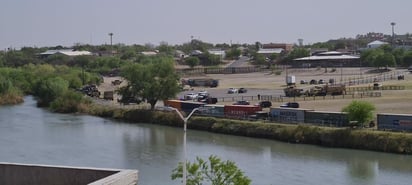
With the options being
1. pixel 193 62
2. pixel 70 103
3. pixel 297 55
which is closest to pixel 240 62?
pixel 297 55

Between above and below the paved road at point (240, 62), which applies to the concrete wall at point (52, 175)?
below

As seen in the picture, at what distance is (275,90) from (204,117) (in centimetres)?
1563

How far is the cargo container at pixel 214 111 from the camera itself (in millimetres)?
37750

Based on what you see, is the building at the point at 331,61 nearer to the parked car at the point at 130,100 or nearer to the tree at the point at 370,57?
the tree at the point at 370,57

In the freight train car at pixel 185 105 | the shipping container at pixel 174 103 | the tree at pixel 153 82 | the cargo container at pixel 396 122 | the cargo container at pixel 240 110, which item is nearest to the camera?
the cargo container at pixel 396 122

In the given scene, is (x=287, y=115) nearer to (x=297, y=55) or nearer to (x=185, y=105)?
(x=185, y=105)

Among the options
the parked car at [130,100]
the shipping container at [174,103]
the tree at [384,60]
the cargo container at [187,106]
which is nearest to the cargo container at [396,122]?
the cargo container at [187,106]

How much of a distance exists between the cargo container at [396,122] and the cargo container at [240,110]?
7921mm

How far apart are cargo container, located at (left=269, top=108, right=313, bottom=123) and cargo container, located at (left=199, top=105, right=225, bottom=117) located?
3.53 metres

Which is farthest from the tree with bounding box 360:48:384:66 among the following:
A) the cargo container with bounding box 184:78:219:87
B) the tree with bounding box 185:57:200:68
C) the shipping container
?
the shipping container

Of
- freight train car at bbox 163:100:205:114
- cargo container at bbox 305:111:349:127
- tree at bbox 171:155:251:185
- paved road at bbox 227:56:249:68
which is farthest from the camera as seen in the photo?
paved road at bbox 227:56:249:68

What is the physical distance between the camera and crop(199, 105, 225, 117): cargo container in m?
37.8

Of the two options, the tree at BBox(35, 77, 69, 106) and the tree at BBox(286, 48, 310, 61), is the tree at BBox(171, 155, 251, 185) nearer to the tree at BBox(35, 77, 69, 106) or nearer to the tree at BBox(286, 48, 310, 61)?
the tree at BBox(35, 77, 69, 106)

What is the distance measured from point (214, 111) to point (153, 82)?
697 cm
